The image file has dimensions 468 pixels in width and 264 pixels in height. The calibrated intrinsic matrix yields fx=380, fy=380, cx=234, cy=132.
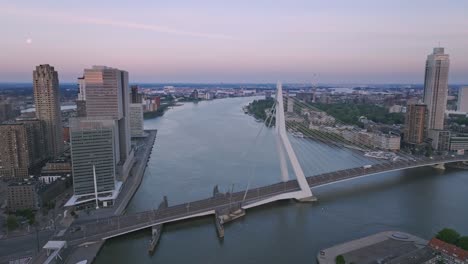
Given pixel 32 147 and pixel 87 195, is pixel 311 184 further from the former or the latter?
pixel 32 147

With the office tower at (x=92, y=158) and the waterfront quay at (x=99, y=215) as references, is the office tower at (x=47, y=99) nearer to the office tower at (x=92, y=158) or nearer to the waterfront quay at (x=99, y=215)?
the waterfront quay at (x=99, y=215)

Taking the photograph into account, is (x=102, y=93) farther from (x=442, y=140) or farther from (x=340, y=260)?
(x=442, y=140)

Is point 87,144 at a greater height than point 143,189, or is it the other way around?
point 87,144

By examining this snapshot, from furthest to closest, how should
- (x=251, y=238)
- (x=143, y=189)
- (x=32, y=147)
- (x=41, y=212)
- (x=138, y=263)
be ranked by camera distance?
(x=32, y=147) → (x=143, y=189) → (x=41, y=212) → (x=251, y=238) → (x=138, y=263)

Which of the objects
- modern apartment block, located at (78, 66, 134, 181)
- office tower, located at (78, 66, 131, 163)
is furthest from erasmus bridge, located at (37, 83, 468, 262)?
office tower, located at (78, 66, 131, 163)

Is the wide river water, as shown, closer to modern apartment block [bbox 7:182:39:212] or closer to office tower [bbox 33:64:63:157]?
modern apartment block [bbox 7:182:39:212]

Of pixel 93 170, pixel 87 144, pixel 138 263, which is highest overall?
pixel 87 144

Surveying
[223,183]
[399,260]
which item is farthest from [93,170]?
[399,260]

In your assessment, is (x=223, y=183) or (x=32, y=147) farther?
(x=32, y=147)

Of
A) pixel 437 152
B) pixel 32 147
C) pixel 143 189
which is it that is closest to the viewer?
pixel 143 189
